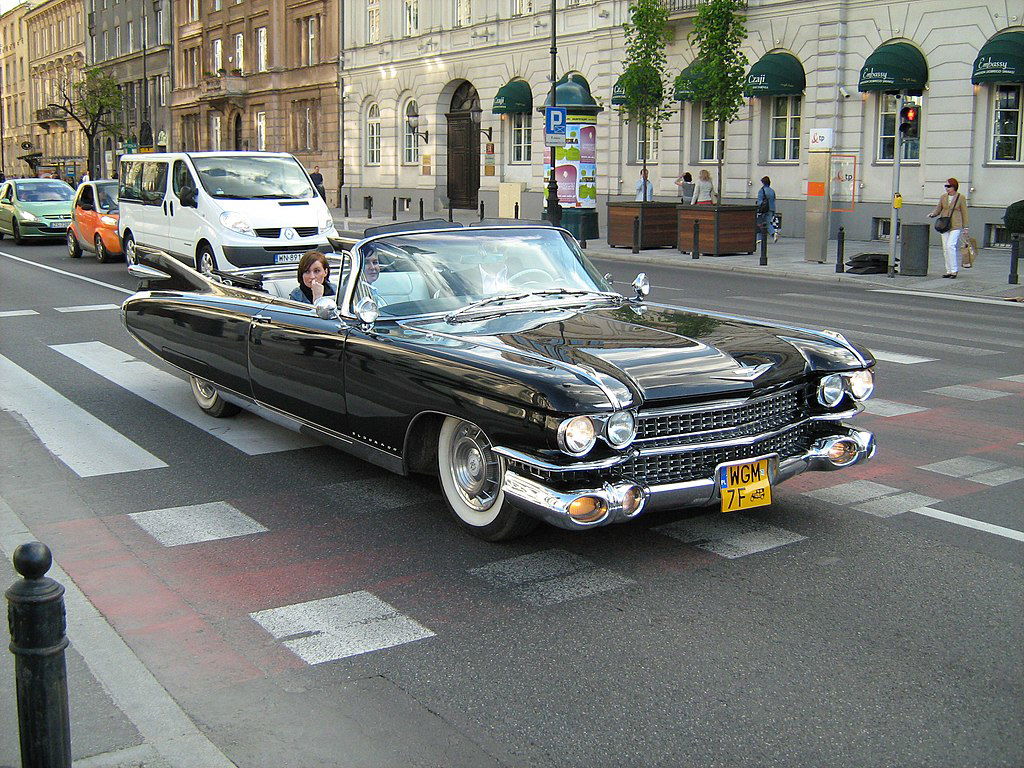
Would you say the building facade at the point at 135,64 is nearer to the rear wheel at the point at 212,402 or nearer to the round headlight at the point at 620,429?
the rear wheel at the point at 212,402

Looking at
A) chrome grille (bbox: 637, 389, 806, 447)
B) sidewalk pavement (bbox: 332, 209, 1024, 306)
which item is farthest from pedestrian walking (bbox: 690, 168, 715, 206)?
chrome grille (bbox: 637, 389, 806, 447)

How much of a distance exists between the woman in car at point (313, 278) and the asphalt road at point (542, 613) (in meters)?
1.02

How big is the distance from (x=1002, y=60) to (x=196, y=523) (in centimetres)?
2302

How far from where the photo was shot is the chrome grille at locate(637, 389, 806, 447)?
5.18m

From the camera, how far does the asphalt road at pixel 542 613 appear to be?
12.3 feet

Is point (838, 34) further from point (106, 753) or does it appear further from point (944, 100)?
point (106, 753)

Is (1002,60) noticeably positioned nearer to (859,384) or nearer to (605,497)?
(859,384)

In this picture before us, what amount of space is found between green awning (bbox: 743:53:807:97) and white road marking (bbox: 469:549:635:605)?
2560cm

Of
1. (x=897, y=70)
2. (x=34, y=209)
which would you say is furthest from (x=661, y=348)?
(x=34, y=209)

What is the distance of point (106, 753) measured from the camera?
3600mm

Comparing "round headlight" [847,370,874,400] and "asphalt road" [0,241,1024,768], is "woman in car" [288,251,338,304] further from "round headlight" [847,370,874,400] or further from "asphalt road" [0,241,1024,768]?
"round headlight" [847,370,874,400]

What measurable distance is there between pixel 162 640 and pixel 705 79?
24361 millimetres

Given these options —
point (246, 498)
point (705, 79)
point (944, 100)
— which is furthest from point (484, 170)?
point (246, 498)

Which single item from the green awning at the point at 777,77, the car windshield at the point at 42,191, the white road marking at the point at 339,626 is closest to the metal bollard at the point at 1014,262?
the green awning at the point at 777,77
